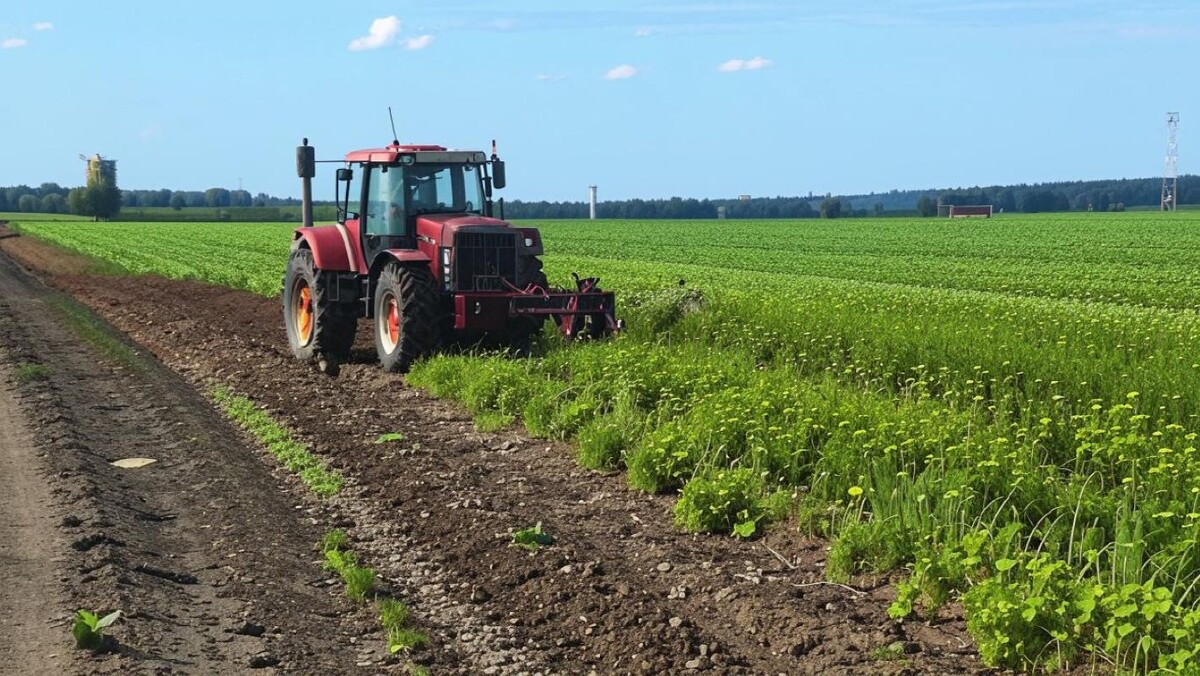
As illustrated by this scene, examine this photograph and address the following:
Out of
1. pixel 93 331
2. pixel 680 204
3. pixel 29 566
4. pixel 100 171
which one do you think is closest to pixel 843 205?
pixel 680 204

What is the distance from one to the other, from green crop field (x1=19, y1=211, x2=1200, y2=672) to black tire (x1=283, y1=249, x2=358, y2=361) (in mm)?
2099

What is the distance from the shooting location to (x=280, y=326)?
19828 millimetres

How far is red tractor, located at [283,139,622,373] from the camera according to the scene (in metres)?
14.0

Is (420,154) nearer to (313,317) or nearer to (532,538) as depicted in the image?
(313,317)

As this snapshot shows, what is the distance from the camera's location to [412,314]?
13852 mm

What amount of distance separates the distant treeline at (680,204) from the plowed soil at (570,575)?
8831 cm

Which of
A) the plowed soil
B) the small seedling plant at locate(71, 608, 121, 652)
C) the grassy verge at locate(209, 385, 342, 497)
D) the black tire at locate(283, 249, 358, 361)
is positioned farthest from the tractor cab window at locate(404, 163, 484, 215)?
the small seedling plant at locate(71, 608, 121, 652)

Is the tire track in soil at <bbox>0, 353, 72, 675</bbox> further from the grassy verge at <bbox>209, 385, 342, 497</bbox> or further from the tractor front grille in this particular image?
the tractor front grille

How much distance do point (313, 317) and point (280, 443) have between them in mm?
5015

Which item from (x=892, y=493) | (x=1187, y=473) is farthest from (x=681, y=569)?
(x=1187, y=473)

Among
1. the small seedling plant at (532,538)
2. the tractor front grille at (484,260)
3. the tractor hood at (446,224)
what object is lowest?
the small seedling plant at (532,538)

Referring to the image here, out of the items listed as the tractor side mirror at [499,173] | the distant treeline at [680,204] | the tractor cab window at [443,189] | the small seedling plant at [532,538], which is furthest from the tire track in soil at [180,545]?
the distant treeline at [680,204]

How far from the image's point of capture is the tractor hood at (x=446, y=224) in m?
14.2

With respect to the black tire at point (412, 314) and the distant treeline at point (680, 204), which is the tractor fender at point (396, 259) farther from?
the distant treeline at point (680, 204)
